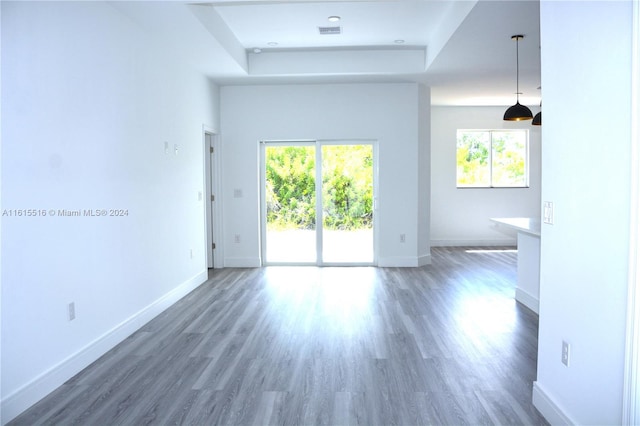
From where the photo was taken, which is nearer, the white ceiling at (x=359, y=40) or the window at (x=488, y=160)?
the white ceiling at (x=359, y=40)

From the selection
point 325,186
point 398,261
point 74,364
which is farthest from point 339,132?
point 74,364

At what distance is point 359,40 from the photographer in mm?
5523

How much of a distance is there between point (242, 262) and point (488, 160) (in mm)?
5395

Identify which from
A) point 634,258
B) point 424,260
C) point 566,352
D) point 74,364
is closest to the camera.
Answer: point 634,258

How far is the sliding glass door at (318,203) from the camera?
6809mm

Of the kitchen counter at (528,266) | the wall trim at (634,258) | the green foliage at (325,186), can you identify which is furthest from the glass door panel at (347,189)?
the wall trim at (634,258)

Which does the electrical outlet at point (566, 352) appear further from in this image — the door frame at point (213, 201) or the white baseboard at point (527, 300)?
the door frame at point (213, 201)

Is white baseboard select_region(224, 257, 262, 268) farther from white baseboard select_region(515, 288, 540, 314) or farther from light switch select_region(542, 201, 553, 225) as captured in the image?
light switch select_region(542, 201, 553, 225)

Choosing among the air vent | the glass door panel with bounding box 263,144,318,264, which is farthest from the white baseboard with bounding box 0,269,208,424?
the air vent

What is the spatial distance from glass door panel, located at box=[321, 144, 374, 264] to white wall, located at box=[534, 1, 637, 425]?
4.40m

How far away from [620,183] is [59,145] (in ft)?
10.3

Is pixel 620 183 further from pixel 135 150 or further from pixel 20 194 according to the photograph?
pixel 135 150

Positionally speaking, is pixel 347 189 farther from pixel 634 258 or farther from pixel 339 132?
pixel 634 258

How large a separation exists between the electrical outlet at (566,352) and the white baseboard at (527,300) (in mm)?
2298
